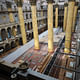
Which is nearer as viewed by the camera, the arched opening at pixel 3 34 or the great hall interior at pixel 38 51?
the great hall interior at pixel 38 51

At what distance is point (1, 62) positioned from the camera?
3527 millimetres

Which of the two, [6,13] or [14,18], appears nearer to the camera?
[6,13]

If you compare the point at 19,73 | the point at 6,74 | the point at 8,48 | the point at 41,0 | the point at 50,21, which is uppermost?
the point at 41,0

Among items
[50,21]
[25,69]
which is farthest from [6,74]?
[50,21]

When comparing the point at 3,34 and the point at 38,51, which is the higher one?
the point at 3,34

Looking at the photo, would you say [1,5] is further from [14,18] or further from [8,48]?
[8,48]

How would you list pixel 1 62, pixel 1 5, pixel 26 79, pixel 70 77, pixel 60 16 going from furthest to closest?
pixel 60 16 → pixel 1 5 → pixel 70 77 → pixel 1 62 → pixel 26 79

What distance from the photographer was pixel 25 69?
298 centimetres

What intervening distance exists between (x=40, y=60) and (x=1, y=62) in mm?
5480

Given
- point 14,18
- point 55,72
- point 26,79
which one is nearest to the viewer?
point 26,79

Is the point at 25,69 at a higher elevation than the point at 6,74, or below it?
higher

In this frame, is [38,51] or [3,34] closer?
[38,51]

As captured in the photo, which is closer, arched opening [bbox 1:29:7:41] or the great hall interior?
the great hall interior

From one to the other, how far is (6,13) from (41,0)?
13.2 meters
